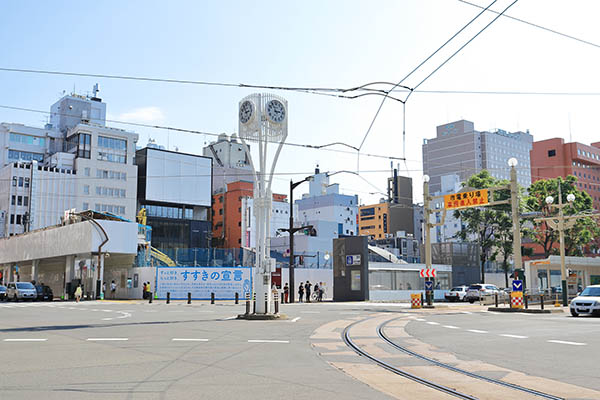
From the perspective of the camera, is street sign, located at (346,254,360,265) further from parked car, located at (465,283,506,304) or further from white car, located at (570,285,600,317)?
white car, located at (570,285,600,317)

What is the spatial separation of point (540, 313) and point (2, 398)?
26.1 metres

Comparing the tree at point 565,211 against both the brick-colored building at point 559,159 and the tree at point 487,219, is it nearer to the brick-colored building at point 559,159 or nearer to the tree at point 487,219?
the tree at point 487,219

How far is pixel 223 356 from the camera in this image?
11750 mm

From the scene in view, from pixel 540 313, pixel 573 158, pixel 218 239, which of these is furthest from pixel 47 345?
pixel 573 158

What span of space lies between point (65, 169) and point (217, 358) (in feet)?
293

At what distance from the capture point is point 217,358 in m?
11.4

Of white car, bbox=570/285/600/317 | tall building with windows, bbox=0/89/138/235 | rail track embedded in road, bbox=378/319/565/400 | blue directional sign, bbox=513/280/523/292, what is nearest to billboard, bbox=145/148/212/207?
tall building with windows, bbox=0/89/138/235

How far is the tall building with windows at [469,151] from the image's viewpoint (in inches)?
7200

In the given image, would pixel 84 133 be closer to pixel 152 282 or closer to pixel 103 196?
pixel 103 196

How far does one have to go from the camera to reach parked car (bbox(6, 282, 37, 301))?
46.3 metres

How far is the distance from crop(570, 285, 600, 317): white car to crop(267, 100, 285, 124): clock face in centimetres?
1510

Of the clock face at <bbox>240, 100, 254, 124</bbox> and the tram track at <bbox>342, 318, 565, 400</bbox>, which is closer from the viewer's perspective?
the tram track at <bbox>342, 318, 565, 400</bbox>

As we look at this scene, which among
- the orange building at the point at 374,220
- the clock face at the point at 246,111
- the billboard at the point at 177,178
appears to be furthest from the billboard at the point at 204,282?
the orange building at the point at 374,220

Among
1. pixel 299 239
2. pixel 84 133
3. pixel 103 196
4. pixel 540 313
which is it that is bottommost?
pixel 540 313
